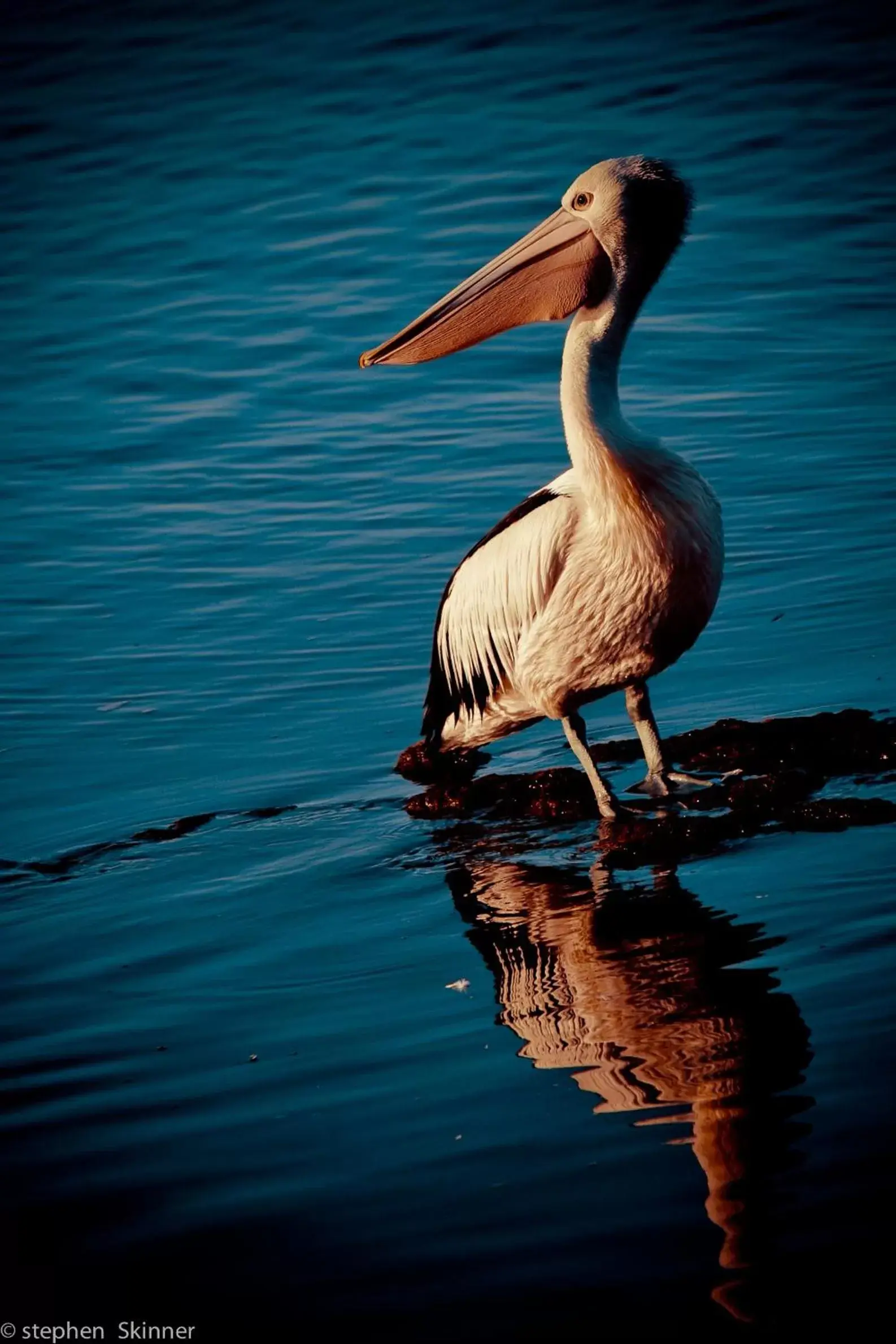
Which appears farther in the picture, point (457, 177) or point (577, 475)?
point (457, 177)

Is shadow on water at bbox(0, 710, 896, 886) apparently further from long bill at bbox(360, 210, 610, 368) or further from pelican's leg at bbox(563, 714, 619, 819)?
long bill at bbox(360, 210, 610, 368)

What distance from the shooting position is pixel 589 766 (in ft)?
15.3

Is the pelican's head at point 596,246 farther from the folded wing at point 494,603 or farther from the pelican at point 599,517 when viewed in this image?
the folded wing at point 494,603

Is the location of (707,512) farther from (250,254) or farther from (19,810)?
(250,254)

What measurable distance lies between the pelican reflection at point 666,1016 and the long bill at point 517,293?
1.60m


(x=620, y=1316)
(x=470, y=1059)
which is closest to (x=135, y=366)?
(x=470, y=1059)

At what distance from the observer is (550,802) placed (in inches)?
186

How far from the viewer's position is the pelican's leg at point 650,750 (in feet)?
15.4

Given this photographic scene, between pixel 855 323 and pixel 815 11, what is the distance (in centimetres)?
842

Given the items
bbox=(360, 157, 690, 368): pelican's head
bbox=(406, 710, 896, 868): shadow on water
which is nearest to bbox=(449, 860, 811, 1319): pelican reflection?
bbox=(406, 710, 896, 868): shadow on water

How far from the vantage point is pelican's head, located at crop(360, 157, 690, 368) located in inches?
180

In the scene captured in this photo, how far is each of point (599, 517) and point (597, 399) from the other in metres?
0.31

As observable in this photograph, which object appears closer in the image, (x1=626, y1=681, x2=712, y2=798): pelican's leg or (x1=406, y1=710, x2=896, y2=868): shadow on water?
(x1=406, y1=710, x2=896, y2=868): shadow on water

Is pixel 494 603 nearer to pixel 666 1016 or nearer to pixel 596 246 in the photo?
pixel 596 246
